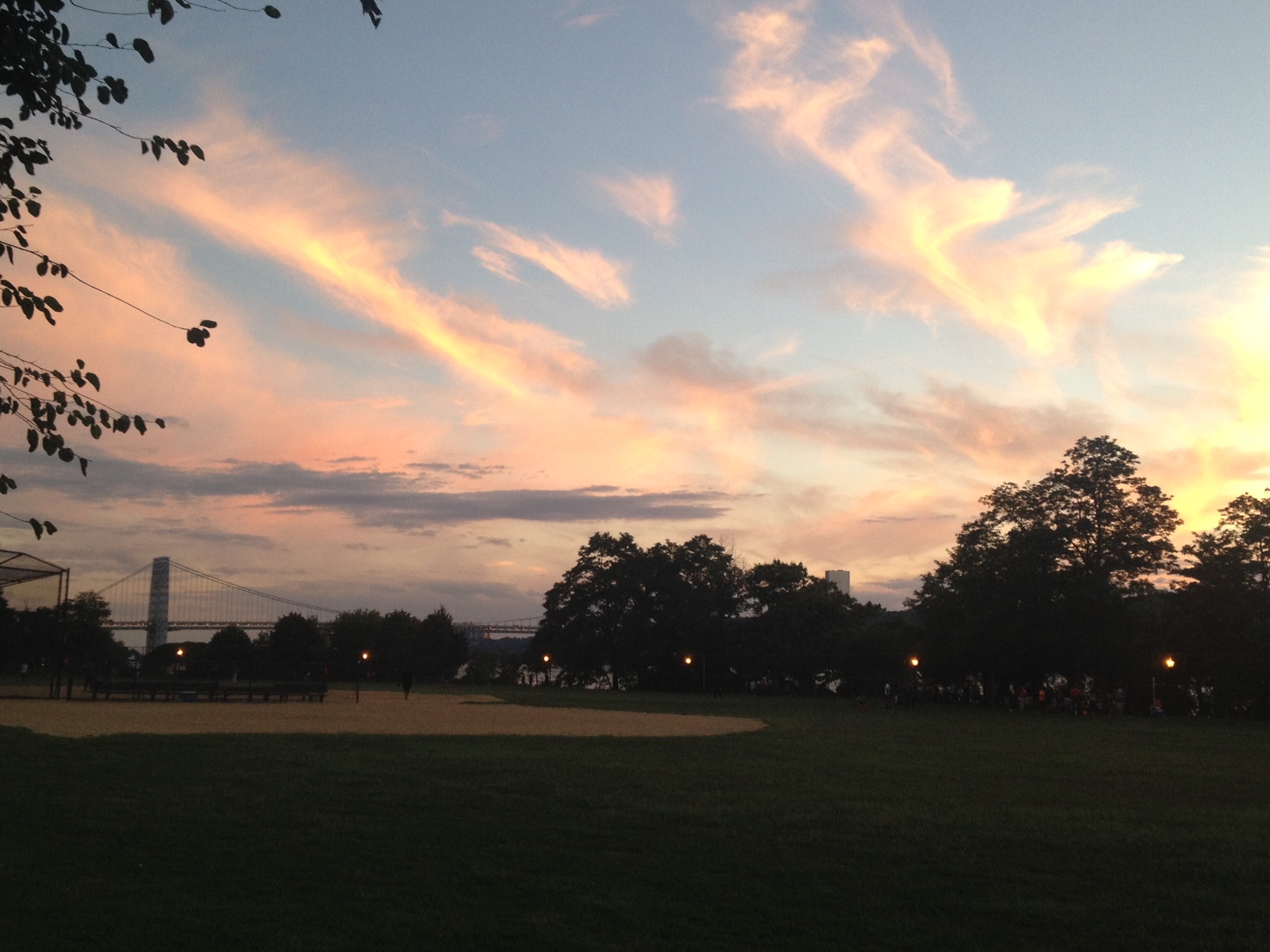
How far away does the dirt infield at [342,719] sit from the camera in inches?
959

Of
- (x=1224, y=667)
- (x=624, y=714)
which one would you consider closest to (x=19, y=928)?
(x=624, y=714)

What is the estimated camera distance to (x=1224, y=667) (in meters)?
46.9

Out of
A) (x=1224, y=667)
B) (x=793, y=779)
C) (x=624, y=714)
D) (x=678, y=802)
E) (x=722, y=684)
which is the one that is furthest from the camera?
(x=722, y=684)

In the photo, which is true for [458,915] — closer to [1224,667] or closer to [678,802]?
[678,802]

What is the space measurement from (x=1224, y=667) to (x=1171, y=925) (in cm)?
4536

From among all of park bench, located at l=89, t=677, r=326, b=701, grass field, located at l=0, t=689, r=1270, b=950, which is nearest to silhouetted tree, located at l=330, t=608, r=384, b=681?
park bench, located at l=89, t=677, r=326, b=701

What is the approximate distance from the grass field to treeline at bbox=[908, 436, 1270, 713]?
34312 millimetres

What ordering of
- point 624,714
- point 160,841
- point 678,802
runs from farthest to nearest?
point 624,714 → point 678,802 → point 160,841

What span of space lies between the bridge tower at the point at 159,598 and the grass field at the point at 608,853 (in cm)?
17170

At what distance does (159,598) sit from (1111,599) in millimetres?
173788

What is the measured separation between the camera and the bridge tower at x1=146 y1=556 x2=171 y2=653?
17450 cm

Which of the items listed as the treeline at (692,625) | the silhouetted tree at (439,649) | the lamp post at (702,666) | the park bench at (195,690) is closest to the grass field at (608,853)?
the park bench at (195,690)

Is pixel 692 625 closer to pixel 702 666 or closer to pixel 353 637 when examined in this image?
pixel 702 666

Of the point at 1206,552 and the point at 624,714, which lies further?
the point at 1206,552
